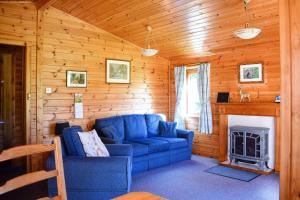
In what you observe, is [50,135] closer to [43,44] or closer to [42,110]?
[42,110]

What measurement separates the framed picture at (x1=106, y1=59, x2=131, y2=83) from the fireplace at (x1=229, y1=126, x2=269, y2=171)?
2.44 metres

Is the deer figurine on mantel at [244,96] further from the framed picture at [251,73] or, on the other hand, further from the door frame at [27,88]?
the door frame at [27,88]

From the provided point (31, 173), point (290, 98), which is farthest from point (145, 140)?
point (290, 98)

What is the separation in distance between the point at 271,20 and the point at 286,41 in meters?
2.65

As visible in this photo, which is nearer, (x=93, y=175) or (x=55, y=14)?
(x=93, y=175)

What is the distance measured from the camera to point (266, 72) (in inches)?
175

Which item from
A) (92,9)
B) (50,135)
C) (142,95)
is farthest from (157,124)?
(92,9)

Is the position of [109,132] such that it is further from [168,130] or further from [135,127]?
[168,130]

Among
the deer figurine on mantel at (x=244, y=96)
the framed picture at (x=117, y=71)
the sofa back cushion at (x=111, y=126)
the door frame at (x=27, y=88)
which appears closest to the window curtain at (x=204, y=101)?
the deer figurine on mantel at (x=244, y=96)

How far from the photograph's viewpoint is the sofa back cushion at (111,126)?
4316 mm

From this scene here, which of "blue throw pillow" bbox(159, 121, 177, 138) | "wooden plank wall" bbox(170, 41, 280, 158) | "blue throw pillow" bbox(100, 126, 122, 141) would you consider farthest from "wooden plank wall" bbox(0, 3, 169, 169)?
"wooden plank wall" bbox(170, 41, 280, 158)

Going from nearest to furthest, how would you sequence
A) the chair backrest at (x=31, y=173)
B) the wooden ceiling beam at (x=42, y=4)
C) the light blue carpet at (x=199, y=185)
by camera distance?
the chair backrest at (x=31, y=173)
the light blue carpet at (x=199, y=185)
the wooden ceiling beam at (x=42, y=4)

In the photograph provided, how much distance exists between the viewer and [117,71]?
5.25 m

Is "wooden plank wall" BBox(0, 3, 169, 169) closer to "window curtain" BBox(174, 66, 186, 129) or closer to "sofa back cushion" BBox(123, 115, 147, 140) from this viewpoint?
"sofa back cushion" BBox(123, 115, 147, 140)
